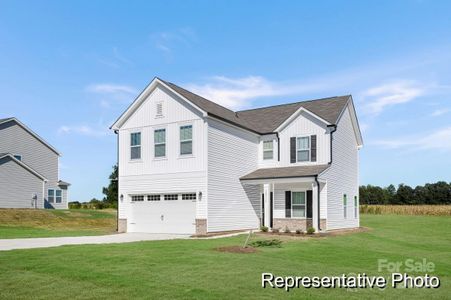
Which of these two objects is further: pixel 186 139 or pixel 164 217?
pixel 164 217

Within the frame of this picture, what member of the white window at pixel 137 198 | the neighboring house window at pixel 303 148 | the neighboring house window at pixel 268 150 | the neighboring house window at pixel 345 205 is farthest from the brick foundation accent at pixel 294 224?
the white window at pixel 137 198

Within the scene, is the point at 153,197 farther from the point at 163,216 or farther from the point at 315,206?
the point at 315,206

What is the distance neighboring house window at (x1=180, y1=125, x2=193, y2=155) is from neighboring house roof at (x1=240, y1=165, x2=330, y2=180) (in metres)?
3.97

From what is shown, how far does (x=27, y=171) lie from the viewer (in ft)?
138

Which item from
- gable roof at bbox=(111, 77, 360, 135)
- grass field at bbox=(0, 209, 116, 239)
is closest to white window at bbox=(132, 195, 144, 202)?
gable roof at bbox=(111, 77, 360, 135)

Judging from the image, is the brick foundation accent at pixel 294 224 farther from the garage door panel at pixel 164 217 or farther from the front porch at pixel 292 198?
the garage door panel at pixel 164 217

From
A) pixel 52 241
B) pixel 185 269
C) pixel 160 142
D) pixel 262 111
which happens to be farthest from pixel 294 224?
pixel 185 269

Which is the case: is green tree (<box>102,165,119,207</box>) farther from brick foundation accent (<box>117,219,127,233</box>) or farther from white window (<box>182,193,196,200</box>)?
white window (<box>182,193,196,200</box>)

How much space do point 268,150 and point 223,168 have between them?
4.96 m

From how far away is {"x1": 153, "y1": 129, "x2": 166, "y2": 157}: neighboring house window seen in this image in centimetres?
2705

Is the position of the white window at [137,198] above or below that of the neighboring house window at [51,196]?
above

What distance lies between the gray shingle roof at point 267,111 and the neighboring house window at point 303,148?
6.02ft

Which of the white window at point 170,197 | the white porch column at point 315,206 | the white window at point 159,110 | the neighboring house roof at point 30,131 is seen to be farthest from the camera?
the neighboring house roof at point 30,131

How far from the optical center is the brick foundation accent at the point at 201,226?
969 inches
